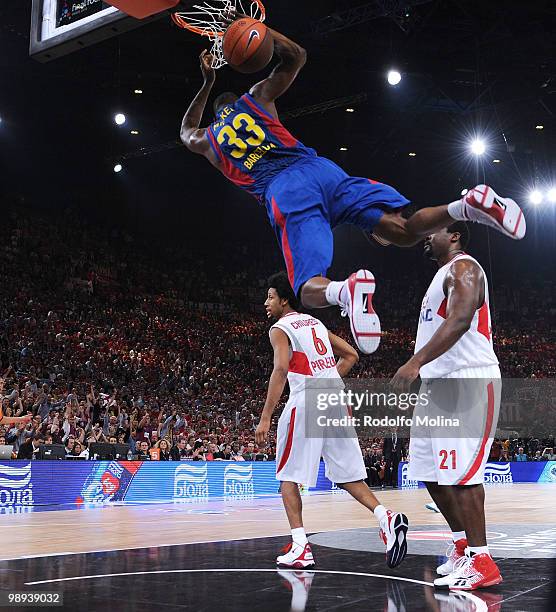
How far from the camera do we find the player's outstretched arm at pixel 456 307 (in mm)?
3852

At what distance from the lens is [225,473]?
50.5ft

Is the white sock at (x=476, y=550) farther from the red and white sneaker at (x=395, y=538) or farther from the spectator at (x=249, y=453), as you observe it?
the spectator at (x=249, y=453)

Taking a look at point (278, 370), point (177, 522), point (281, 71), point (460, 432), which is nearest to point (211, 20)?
point (281, 71)

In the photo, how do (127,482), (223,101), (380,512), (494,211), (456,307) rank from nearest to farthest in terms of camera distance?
(494,211), (456,307), (380,512), (223,101), (127,482)

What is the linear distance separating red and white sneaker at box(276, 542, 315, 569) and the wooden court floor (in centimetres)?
176

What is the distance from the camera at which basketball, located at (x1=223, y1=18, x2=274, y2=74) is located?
4.32 m

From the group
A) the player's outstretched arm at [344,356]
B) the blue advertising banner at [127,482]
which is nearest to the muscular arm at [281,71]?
the player's outstretched arm at [344,356]

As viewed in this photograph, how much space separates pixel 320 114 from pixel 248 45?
763 inches

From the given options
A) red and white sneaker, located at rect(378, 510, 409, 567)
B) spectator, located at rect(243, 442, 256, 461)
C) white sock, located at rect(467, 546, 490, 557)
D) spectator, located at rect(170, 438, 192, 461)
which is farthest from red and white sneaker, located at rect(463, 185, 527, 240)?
spectator, located at rect(243, 442, 256, 461)

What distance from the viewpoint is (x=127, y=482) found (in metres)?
13.4

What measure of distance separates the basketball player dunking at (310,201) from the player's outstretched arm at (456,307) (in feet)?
0.95

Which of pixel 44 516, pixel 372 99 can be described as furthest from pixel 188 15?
A: pixel 372 99

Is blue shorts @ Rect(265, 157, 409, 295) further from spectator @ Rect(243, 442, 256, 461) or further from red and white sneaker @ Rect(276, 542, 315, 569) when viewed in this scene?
spectator @ Rect(243, 442, 256, 461)

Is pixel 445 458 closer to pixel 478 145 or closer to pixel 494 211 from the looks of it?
pixel 494 211
